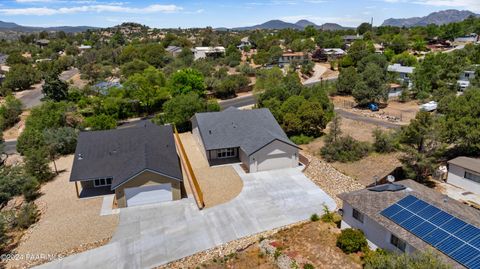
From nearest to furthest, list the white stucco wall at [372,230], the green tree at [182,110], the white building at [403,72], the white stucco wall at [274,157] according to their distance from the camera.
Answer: the white stucco wall at [372,230], the white stucco wall at [274,157], the green tree at [182,110], the white building at [403,72]

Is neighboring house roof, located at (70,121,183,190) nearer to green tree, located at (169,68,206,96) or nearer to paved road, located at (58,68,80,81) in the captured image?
green tree, located at (169,68,206,96)

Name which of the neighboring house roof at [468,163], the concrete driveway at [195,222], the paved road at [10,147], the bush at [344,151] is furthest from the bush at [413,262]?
the paved road at [10,147]

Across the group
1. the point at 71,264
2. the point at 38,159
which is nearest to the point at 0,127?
the point at 38,159

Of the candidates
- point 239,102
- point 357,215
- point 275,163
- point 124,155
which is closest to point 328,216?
point 357,215

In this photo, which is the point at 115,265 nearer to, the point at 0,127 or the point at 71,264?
the point at 71,264

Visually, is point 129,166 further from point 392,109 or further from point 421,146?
point 392,109

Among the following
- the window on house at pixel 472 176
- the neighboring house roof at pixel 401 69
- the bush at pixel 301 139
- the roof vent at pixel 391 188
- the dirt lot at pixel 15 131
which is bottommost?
the dirt lot at pixel 15 131

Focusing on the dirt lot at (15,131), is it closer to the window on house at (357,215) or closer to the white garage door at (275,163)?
the white garage door at (275,163)

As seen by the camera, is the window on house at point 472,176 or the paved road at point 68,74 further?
the paved road at point 68,74

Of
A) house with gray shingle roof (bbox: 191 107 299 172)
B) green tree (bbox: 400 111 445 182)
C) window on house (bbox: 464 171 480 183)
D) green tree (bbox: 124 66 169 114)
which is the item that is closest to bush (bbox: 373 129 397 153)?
green tree (bbox: 400 111 445 182)
